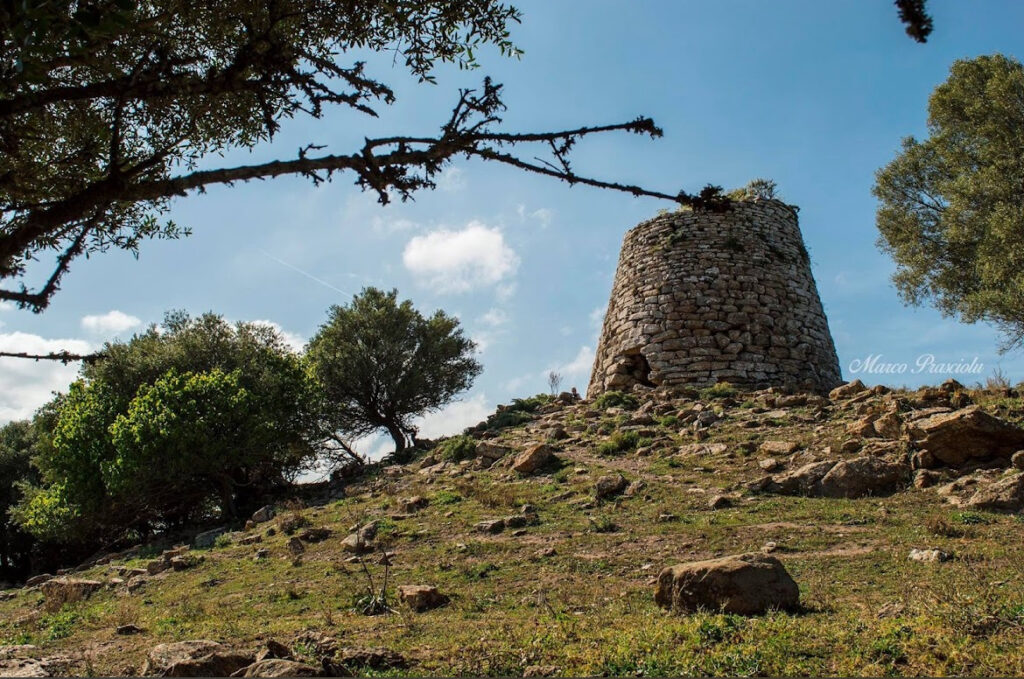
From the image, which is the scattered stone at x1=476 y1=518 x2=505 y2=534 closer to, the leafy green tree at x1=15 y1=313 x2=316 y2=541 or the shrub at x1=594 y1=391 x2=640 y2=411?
the shrub at x1=594 y1=391 x2=640 y2=411

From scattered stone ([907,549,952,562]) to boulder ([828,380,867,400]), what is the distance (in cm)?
741

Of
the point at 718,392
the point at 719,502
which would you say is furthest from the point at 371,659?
the point at 718,392

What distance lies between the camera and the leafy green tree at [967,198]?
15.4 m

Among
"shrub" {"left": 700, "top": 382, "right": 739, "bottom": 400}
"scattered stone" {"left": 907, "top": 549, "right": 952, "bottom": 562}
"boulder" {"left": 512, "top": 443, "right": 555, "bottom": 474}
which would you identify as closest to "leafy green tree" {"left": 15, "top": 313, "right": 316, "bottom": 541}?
"boulder" {"left": 512, "top": 443, "right": 555, "bottom": 474}

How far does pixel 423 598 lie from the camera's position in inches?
231

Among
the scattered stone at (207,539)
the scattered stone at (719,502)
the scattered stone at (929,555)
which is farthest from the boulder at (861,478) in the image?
the scattered stone at (207,539)

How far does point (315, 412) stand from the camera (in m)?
17.8

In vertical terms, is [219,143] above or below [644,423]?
above

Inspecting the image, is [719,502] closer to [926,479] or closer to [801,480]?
[801,480]

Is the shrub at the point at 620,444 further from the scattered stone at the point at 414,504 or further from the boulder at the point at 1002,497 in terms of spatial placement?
the boulder at the point at 1002,497

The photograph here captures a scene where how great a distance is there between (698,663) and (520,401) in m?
13.7

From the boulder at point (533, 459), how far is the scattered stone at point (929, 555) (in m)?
6.18

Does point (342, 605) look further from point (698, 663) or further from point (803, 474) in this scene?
point (803, 474)

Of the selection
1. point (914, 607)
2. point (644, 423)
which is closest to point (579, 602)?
point (914, 607)
